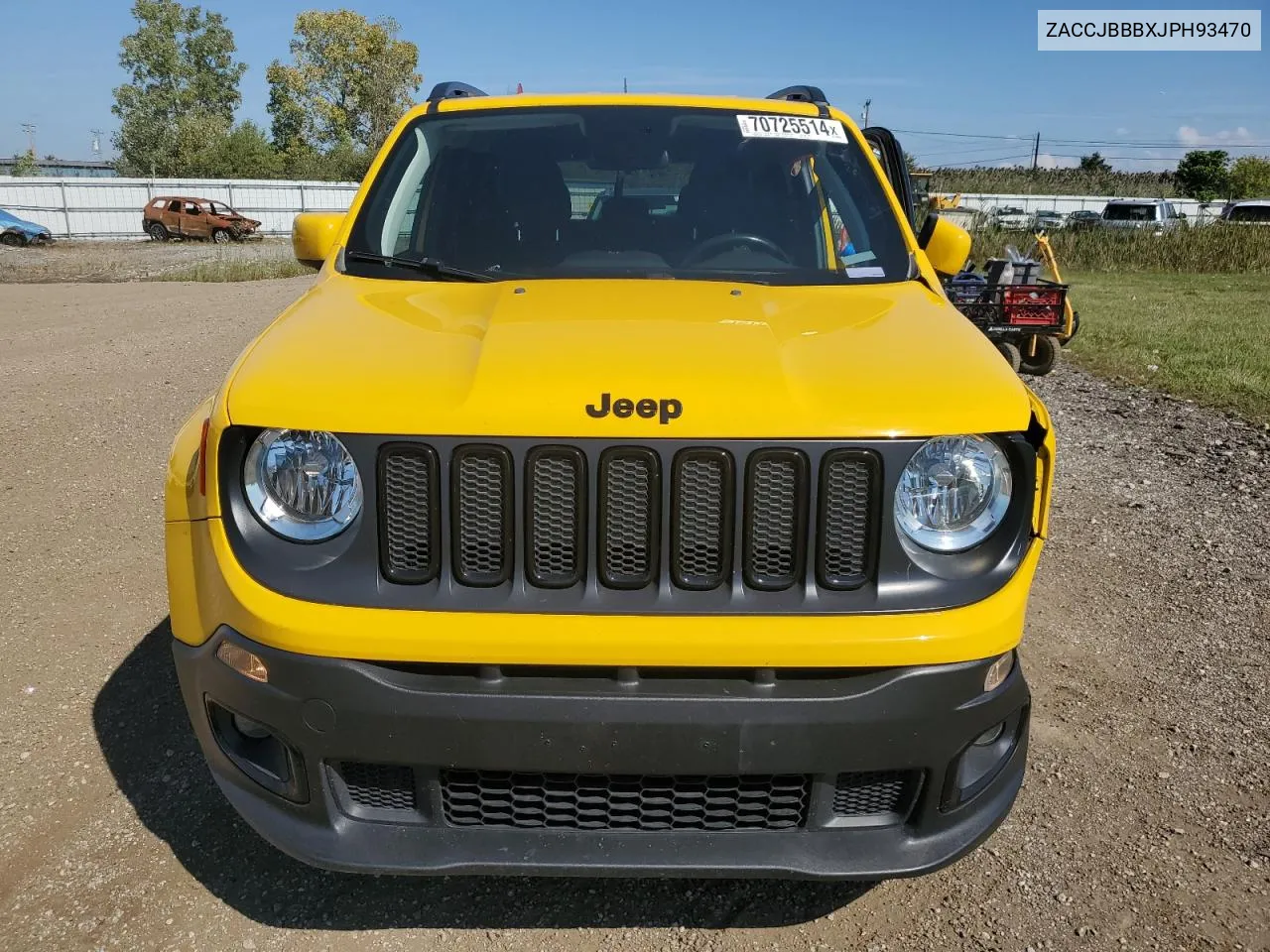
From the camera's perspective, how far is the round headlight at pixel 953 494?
2.17 metres

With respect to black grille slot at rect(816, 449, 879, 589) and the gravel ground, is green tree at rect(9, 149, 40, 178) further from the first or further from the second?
black grille slot at rect(816, 449, 879, 589)

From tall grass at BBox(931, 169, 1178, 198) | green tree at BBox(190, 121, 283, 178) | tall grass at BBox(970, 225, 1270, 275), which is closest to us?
tall grass at BBox(970, 225, 1270, 275)

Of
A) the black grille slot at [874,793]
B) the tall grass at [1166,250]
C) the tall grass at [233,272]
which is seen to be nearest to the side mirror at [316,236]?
the black grille slot at [874,793]

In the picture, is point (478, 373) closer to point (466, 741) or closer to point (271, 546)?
point (271, 546)

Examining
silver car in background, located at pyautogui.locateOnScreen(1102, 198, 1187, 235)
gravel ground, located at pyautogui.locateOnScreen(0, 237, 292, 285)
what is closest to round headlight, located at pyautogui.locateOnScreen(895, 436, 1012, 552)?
gravel ground, located at pyautogui.locateOnScreen(0, 237, 292, 285)

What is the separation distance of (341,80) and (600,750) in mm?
75083

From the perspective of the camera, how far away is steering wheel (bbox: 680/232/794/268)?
127 inches

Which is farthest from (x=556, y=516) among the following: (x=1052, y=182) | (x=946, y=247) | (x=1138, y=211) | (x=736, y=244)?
(x=1052, y=182)

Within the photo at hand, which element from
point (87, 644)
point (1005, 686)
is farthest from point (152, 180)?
point (1005, 686)

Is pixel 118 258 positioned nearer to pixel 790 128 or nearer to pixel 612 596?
pixel 790 128

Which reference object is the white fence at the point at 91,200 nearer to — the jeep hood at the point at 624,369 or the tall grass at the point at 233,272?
the tall grass at the point at 233,272

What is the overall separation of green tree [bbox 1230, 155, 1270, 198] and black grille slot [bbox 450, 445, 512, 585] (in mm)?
57276

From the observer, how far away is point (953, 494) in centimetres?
220

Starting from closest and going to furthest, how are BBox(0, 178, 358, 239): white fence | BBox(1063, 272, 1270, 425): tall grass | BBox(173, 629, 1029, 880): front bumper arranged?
BBox(173, 629, 1029, 880): front bumper, BBox(1063, 272, 1270, 425): tall grass, BBox(0, 178, 358, 239): white fence
